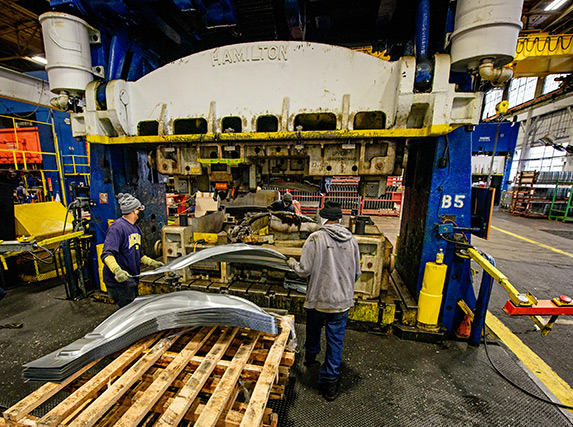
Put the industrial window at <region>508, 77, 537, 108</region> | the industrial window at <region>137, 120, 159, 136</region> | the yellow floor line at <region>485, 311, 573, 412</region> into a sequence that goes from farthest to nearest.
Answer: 1. the industrial window at <region>508, 77, 537, 108</region>
2. the industrial window at <region>137, 120, 159, 136</region>
3. the yellow floor line at <region>485, 311, 573, 412</region>

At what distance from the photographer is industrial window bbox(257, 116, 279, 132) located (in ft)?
9.48

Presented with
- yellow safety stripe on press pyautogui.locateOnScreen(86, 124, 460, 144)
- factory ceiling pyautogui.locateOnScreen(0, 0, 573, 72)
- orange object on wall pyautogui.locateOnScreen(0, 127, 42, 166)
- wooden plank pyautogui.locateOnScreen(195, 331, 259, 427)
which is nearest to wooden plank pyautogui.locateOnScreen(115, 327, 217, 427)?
wooden plank pyautogui.locateOnScreen(195, 331, 259, 427)

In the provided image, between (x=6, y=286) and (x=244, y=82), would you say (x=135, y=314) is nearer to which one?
(x=244, y=82)

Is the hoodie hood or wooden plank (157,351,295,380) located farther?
the hoodie hood

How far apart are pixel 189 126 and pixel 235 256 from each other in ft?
5.65

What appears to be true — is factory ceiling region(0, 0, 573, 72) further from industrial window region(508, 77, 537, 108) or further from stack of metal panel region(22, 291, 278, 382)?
industrial window region(508, 77, 537, 108)

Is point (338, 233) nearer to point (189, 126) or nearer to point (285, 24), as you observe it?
point (189, 126)

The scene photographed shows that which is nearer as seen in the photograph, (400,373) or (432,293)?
(400,373)

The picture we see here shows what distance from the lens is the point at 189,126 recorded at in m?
3.08

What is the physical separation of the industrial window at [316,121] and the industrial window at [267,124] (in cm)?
24

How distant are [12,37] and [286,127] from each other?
31.5 feet

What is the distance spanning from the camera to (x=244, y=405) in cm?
138

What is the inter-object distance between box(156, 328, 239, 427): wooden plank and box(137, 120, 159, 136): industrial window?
8.79 ft

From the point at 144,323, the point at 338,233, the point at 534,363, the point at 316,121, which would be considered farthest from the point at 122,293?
the point at 534,363
